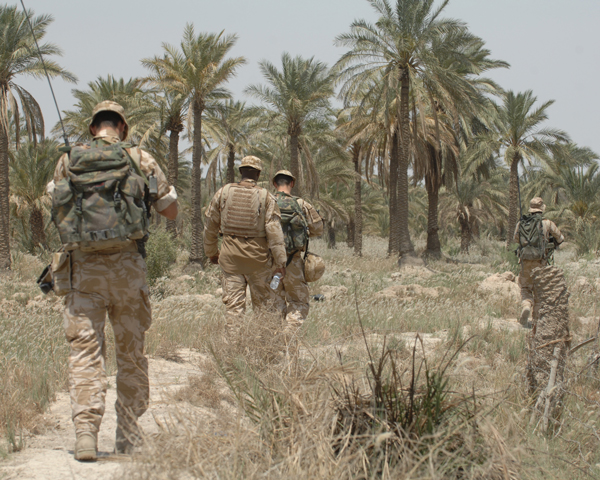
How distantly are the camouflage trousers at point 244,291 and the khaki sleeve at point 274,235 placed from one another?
0.14 meters

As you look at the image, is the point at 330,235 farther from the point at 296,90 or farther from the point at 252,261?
the point at 252,261

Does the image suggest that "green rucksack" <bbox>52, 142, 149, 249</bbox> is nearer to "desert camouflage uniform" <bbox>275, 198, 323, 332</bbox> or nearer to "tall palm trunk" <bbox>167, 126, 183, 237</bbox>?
"desert camouflage uniform" <bbox>275, 198, 323, 332</bbox>

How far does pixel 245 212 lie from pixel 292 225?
0.66m

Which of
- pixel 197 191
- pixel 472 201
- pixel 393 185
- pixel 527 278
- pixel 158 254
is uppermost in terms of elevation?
pixel 393 185

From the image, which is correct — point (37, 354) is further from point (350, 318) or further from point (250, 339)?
point (350, 318)

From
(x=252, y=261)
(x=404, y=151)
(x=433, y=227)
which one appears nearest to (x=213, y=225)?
(x=252, y=261)

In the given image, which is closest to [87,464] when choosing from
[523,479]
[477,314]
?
[523,479]

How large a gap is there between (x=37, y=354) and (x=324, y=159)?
21571mm

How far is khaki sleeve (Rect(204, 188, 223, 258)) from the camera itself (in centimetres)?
482

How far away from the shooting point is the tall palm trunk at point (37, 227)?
20014 mm

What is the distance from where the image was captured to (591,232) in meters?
19.3

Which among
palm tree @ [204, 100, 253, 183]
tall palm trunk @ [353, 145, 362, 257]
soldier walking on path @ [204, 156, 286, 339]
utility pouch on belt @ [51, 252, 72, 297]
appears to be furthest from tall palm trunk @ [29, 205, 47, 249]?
utility pouch on belt @ [51, 252, 72, 297]

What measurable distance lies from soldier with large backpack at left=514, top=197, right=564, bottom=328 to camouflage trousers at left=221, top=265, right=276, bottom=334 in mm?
4100

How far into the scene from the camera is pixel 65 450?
109 inches
